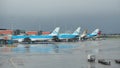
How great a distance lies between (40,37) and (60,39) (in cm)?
1530

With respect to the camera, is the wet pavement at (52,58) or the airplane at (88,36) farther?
the airplane at (88,36)

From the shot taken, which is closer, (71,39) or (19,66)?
(19,66)

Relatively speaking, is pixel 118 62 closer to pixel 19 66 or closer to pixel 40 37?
pixel 19 66

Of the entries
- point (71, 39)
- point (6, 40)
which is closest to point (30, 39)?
point (6, 40)

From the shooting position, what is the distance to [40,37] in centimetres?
12219

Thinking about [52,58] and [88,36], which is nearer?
[52,58]

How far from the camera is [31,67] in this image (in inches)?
1356

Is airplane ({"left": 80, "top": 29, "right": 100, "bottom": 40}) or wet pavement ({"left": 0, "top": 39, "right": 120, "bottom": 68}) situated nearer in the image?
wet pavement ({"left": 0, "top": 39, "right": 120, "bottom": 68})

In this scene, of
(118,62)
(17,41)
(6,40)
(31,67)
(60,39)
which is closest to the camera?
(31,67)

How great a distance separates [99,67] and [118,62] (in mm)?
6551

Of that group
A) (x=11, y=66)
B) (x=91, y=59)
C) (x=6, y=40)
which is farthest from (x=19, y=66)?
(x=6, y=40)

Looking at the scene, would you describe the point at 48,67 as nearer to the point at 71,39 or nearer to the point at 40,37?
the point at 40,37

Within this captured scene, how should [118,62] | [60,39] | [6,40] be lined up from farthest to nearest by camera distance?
[60,39] < [6,40] < [118,62]

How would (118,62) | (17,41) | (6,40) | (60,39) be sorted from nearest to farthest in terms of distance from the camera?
(118,62)
(6,40)
(17,41)
(60,39)
